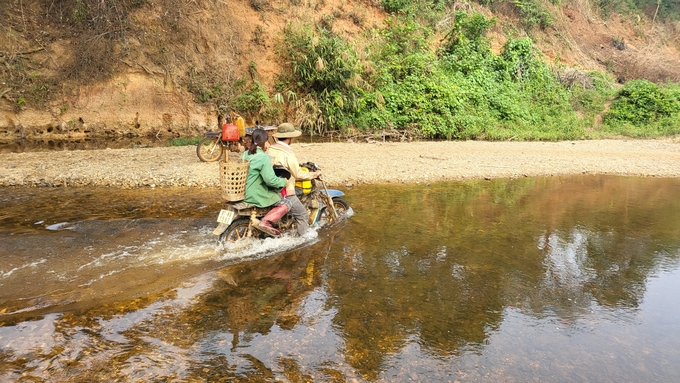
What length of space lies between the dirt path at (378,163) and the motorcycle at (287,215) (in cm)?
293

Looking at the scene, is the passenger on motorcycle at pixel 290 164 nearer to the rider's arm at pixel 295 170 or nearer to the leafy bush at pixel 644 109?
the rider's arm at pixel 295 170

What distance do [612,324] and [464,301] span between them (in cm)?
140

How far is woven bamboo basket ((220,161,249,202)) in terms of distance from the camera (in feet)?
18.7

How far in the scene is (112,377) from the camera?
351 centimetres

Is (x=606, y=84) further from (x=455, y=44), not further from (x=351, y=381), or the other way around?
(x=351, y=381)

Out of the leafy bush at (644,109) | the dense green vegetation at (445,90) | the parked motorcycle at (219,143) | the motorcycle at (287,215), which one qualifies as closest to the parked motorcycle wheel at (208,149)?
the parked motorcycle at (219,143)

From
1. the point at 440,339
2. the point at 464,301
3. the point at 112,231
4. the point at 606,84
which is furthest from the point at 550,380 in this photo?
the point at 606,84

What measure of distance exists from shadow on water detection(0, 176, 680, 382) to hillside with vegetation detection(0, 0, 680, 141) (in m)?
8.06

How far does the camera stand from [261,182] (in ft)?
19.8

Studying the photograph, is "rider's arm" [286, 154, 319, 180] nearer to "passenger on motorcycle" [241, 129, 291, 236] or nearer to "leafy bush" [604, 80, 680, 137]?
"passenger on motorcycle" [241, 129, 291, 236]

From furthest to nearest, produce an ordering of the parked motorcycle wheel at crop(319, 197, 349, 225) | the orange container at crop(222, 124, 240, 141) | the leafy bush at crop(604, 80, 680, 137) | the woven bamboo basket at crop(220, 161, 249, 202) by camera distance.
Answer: the leafy bush at crop(604, 80, 680, 137) < the orange container at crop(222, 124, 240, 141) < the parked motorcycle wheel at crop(319, 197, 349, 225) < the woven bamboo basket at crop(220, 161, 249, 202)

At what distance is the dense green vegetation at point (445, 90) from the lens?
16547 millimetres

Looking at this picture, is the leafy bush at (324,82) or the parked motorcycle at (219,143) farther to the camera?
the leafy bush at (324,82)

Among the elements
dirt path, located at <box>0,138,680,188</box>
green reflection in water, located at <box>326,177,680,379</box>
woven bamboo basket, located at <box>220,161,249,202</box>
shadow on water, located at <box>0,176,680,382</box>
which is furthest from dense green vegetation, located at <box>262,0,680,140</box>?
woven bamboo basket, located at <box>220,161,249,202</box>
